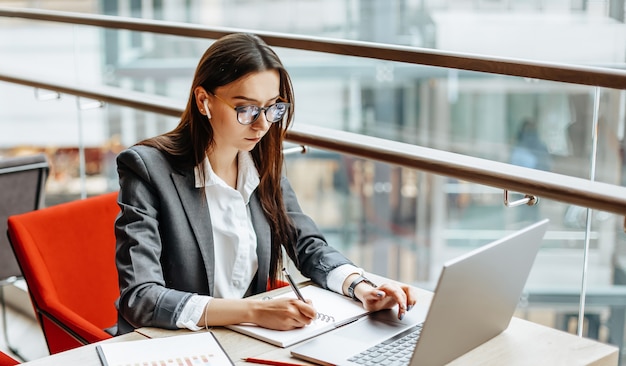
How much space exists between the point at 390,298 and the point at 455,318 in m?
0.32

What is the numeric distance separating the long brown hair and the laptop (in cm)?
47

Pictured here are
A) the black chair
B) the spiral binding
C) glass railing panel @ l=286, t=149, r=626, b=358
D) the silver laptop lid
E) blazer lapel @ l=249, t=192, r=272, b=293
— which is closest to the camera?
the silver laptop lid

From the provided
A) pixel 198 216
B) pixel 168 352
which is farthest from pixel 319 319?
pixel 198 216

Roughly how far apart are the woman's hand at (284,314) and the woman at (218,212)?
48 mm

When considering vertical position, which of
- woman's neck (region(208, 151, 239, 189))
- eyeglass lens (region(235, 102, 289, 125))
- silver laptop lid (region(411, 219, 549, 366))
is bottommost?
silver laptop lid (region(411, 219, 549, 366))

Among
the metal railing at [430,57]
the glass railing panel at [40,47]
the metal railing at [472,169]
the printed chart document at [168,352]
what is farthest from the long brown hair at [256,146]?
the glass railing panel at [40,47]

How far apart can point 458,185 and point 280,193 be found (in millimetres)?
10023

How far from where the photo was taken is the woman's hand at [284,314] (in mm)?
1675

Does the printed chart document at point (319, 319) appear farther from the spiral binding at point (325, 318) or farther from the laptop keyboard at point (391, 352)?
the laptop keyboard at point (391, 352)

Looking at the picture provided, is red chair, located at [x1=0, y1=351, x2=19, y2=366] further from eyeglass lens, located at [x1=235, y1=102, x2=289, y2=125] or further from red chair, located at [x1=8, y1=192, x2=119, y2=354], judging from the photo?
eyeglass lens, located at [x1=235, y1=102, x2=289, y2=125]

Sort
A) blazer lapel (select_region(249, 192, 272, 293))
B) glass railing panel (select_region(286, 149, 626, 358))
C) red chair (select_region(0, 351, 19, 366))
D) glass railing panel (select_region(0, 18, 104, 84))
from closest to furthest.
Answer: red chair (select_region(0, 351, 19, 366)) → blazer lapel (select_region(249, 192, 272, 293)) → glass railing panel (select_region(286, 149, 626, 358)) → glass railing panel (select_region(0, 18, 104, 84))

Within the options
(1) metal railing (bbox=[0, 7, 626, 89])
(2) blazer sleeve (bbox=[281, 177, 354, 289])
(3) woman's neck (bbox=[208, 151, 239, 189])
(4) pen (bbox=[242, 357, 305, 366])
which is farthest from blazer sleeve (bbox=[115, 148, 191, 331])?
(1) metal railing (bbox=[0, 7, 626, 89])

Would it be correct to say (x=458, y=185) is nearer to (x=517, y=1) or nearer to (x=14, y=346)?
(x=517, y=1)

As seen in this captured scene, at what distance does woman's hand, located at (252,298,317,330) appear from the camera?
1675 millimetres
